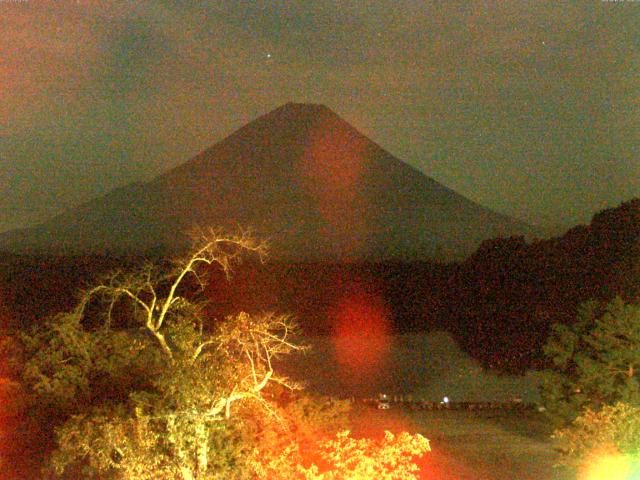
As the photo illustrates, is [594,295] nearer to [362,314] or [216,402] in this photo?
[362,314]

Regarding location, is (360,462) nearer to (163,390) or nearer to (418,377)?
(163,390)

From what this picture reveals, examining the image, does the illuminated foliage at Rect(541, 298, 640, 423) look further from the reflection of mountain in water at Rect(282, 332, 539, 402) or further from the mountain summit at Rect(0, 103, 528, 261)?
the mountain summit at Rect(0, 103, 528, 261)

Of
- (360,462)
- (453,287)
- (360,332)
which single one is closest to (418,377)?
(360,332)

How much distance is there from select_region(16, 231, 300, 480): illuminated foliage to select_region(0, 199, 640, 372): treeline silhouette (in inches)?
403

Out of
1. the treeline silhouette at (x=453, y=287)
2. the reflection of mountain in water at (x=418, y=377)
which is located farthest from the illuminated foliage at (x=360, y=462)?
the treeline silhouette at (x=453, y=287)

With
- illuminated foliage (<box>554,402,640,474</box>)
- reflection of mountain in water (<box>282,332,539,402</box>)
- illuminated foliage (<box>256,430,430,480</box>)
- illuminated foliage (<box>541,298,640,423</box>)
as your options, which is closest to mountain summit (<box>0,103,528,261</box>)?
reflection of mountain in water (<box>282,332,539,402</box>)

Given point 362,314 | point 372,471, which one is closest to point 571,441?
point 372,471

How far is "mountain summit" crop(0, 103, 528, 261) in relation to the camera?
1832 inches

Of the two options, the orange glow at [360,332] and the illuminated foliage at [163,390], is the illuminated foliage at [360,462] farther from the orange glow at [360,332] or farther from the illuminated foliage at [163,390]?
the orange glow at [360,332]

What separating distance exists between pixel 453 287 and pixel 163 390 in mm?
15736

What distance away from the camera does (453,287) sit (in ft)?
73.7

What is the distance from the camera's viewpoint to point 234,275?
22.6 m

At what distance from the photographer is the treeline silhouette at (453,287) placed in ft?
61.1

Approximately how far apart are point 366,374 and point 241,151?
168 ft
